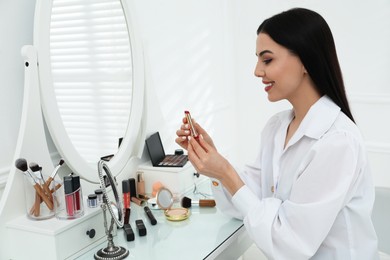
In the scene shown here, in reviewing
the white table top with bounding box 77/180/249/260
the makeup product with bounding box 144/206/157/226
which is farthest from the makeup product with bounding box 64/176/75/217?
the makeup product with bounding box 144/206/157/226

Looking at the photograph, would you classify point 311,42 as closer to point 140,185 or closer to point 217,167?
point 217,167

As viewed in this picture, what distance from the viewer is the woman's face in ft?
3.83

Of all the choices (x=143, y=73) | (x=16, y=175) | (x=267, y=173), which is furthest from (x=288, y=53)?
(x=16, y=175)

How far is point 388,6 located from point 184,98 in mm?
1220

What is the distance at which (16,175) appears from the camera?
1133 millimetres

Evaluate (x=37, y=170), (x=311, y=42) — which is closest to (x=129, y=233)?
(x=37, y=170)

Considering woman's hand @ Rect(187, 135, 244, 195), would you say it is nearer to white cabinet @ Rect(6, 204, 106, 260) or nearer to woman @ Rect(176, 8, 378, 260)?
woman @ Rect(176, 8, 378, 260)

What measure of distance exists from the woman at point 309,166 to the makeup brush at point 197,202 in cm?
26

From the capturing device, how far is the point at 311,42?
1142 mm

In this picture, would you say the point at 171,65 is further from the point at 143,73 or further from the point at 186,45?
the point at 143,73

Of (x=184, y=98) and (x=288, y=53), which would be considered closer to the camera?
(x=288, y=53)

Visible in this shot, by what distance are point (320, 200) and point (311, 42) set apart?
0.41m

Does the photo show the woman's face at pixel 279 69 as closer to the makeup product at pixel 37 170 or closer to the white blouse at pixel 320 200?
the white blouse at pixel 320 200

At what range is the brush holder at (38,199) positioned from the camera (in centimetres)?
114
